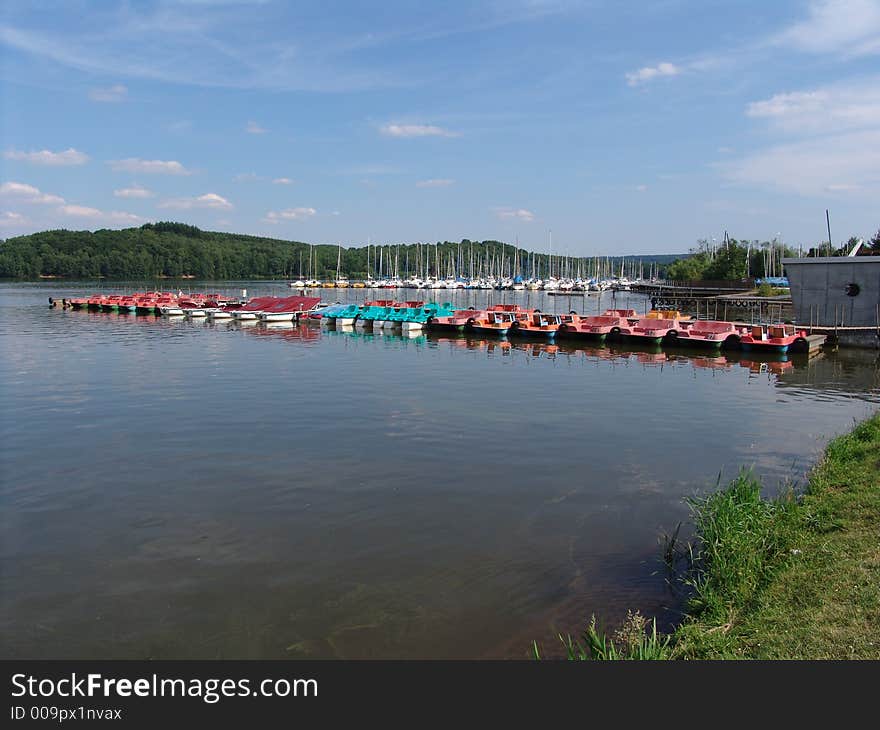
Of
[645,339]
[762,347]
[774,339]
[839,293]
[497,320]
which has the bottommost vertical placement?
[762,347]

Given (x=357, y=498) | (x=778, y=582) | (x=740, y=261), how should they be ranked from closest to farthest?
(x=778, y=582)
(x=357, y=498)
(x=740, y=261)

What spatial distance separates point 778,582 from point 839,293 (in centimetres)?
3855

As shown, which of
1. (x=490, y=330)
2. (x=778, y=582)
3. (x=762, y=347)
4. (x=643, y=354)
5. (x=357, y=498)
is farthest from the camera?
(x=490, y=330)

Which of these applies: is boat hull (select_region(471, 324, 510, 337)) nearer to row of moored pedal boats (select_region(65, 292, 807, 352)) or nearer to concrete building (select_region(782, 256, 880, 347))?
row of moored pedal boats (select_region(65, 292, 807, 352))

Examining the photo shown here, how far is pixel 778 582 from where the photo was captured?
27.8 feet

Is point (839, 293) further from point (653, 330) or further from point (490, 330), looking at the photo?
point (490, 330)

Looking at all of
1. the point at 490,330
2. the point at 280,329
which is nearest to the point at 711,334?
the point at 490,330

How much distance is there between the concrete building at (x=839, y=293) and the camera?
1554 inches

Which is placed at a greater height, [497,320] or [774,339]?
[497,320]

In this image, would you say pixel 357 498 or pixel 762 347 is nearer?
pixel 357 498

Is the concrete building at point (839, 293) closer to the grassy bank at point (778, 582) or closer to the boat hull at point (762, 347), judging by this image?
the boat hull at point (762, 347)

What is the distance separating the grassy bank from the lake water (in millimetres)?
775

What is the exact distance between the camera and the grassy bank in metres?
6.84

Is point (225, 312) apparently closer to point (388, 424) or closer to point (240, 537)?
point (388, 424)
